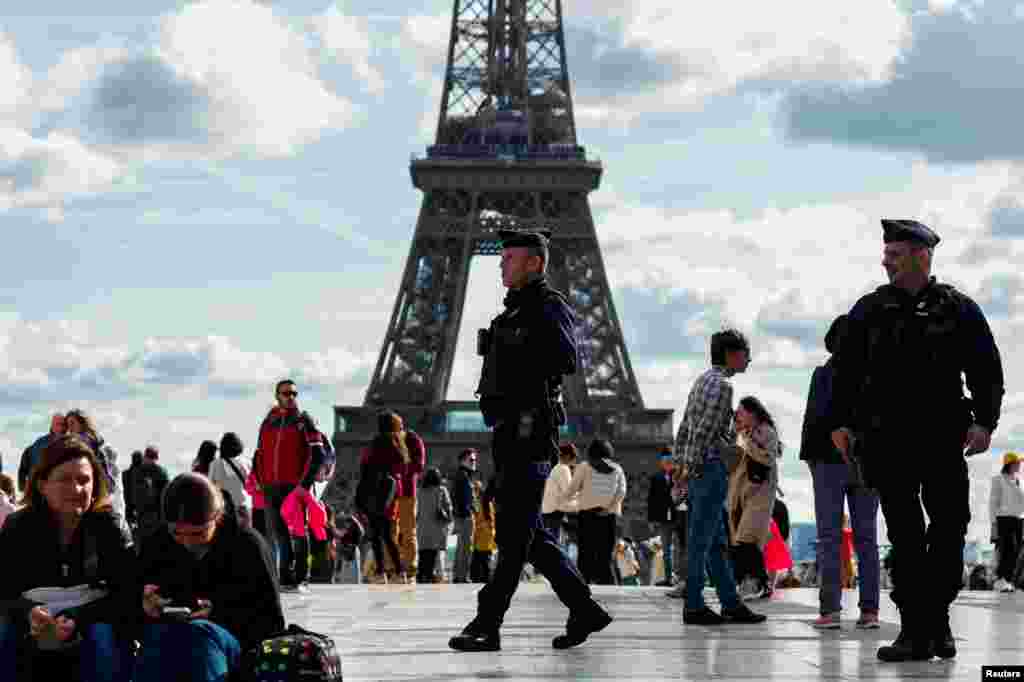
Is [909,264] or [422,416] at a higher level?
[422,416]

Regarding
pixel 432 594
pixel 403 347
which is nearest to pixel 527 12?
pixel 403 347

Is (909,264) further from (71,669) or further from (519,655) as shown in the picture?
(71,669)

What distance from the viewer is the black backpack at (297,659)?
6383 mm

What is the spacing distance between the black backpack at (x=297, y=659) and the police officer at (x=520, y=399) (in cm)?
333

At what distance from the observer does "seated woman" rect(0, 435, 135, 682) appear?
7.00 metres

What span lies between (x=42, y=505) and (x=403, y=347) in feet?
181

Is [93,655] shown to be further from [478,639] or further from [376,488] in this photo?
[376,488]

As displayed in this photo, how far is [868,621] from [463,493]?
12077 mm

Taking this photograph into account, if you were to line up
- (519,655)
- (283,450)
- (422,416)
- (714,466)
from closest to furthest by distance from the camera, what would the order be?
1. (519,655)
2. (714,466)
3. (283,450)
4. (422,416)

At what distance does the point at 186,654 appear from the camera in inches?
260

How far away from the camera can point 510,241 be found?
32.9 feet

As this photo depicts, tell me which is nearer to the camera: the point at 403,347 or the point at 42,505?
the point at 42,505

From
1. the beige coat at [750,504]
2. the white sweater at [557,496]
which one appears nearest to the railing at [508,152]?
the white sweater at [557,496]

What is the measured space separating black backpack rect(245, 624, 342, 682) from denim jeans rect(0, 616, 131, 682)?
2.27ft
